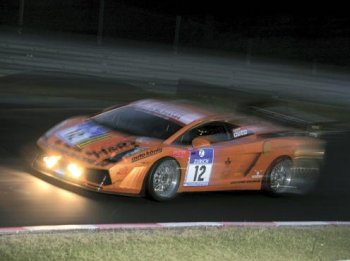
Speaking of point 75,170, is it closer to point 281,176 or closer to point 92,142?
point 92,142

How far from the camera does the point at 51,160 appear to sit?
8.74 meters

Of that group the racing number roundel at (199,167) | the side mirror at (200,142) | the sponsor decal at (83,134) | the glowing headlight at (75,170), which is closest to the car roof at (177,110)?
the side mirror at (200,142)

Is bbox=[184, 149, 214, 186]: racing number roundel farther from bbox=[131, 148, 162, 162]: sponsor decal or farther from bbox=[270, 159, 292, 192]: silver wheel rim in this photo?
bbox=[270, 159, 292, 192]: silver wheel rim

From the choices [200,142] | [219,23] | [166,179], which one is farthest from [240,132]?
[219,23]

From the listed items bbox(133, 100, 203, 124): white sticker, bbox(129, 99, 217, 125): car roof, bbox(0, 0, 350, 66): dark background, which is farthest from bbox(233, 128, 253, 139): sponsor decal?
bbox(0, 0, 350, 66): dark background

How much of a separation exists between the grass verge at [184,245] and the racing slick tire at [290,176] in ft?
6.49

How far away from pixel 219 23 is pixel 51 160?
25.0 metres

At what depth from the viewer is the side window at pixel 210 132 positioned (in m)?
9.02

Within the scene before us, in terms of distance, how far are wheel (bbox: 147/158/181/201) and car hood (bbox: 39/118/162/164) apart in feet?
0.93

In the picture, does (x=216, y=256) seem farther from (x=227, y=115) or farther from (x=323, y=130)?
(x=323, y=130)

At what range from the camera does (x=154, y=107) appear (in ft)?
31.7

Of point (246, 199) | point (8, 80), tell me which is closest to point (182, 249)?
point (246, 199)

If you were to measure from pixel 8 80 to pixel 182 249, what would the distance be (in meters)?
13.8

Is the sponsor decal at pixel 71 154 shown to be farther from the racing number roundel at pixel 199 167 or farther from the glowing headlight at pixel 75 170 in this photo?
the racing number roundel at pixel 199 167
